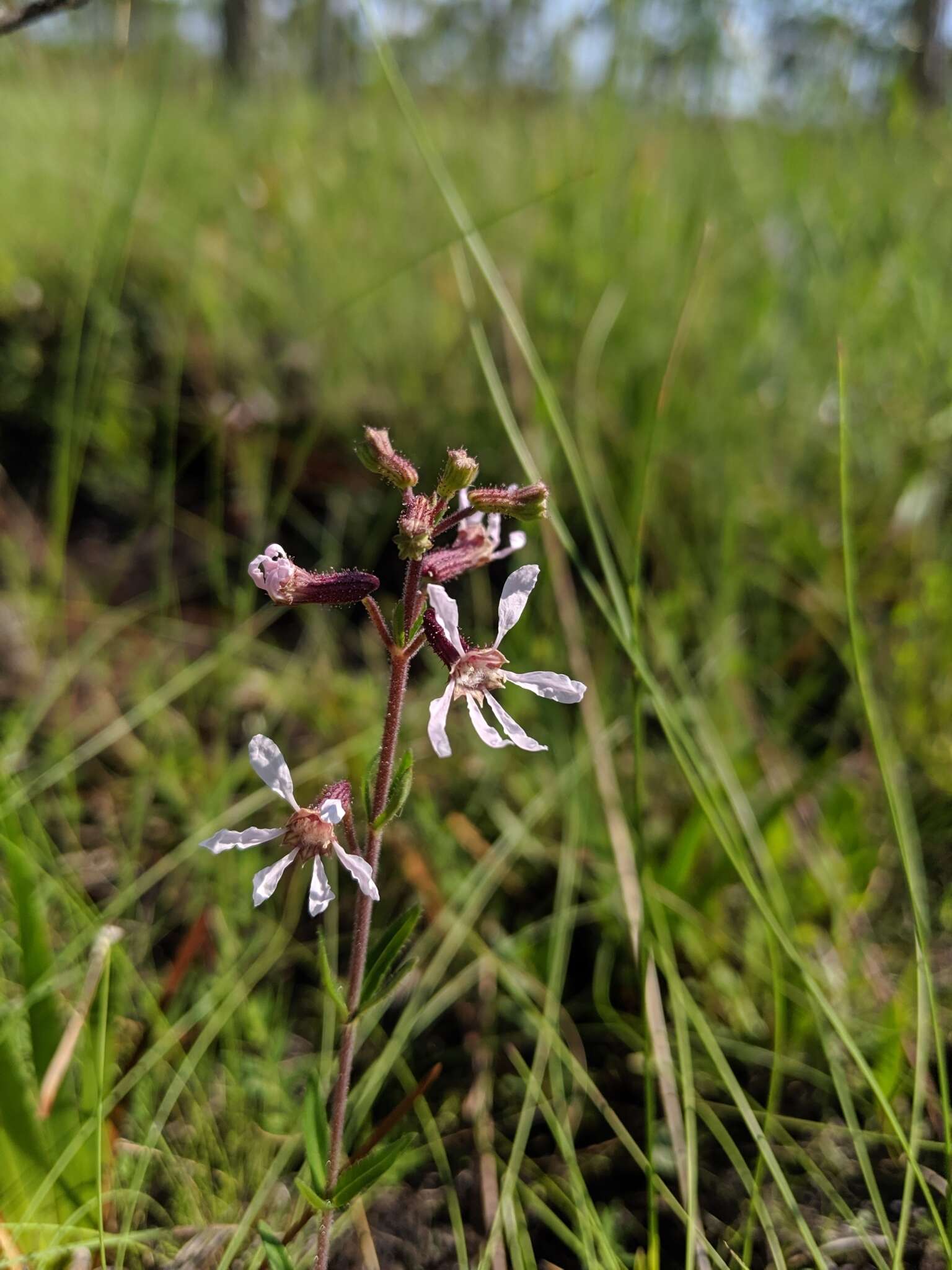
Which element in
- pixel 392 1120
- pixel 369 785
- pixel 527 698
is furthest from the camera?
pixel 527 698

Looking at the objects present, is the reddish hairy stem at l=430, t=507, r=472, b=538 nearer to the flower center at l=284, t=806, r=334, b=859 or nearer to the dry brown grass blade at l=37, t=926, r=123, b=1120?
the flower center at l=284, t=806, r=334, b=859

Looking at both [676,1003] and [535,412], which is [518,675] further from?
[535,412]

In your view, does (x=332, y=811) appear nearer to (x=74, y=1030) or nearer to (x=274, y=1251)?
(x=274, y=1251)

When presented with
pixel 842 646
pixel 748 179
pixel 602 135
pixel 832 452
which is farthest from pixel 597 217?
pixel 842 646

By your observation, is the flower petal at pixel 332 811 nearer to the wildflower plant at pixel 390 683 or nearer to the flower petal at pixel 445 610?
the wildflower plant at pixel 390 683

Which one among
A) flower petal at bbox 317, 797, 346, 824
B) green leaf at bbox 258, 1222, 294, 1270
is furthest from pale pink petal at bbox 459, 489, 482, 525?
green leaf at bbox 258, 1222, 294, 1270

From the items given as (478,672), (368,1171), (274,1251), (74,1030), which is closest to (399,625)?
(478,672)

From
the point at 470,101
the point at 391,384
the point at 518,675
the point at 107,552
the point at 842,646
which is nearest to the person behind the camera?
the point at 518,675
